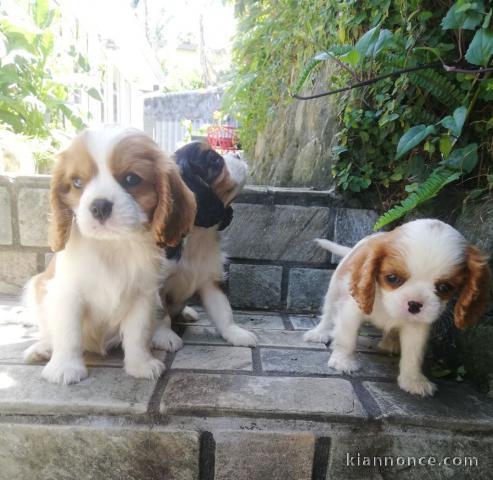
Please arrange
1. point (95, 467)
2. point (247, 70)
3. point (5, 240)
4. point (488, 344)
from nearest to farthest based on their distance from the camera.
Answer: point (95, 467) < point (488, 344) < point (5, 240) < point (247, 70)

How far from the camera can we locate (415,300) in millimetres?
1804

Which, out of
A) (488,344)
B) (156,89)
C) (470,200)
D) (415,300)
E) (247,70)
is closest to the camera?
(415,300)

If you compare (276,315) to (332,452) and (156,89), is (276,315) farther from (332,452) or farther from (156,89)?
(156,89)

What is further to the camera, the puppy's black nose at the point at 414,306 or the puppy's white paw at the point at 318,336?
the puppy's white paw at the point at 318,336

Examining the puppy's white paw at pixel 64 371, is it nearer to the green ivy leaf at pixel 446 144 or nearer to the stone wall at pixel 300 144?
the green ivy leaf at pixel 446 144

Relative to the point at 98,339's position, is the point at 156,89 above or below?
above

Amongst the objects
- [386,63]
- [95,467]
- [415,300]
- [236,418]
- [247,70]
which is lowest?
[95,467]

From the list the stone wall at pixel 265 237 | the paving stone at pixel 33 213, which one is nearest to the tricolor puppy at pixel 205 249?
the stone wall at pixel 265 237

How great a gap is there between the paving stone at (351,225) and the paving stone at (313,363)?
93 centimetres

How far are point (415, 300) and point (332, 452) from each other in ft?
2.32

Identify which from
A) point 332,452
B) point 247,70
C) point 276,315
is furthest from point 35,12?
point 332,452

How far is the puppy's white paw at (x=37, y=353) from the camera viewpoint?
6.75ft

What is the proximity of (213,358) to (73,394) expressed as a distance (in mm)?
718

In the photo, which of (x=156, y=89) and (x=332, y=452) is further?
(x=156, y=89)
